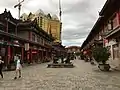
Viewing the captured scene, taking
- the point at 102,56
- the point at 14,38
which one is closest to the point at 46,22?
the point at 14,38

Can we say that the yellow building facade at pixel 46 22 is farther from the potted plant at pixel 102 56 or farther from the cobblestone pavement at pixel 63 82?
the cobblestone pavement at pixel 63 82

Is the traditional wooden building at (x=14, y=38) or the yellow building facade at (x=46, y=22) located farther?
the yellow building facade at (x=46, y=22)

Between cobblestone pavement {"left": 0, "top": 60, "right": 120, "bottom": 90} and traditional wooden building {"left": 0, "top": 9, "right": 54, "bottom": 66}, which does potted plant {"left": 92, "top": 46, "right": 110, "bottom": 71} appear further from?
traditional wooden building {"left": 0, "top": 9, "right": 54, "bottom": 66}

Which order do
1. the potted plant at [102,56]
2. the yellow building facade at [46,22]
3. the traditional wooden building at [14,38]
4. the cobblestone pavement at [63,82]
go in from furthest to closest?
the yellow building facade at [46,22] → the traditional wooden building at [14,38] → the potted plant at [102,56] → the cobblestone pavement at [63,82]

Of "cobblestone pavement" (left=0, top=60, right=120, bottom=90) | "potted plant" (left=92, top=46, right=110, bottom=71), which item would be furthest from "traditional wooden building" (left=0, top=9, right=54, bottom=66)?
"cobblestone pavement" (left=0, top=60, right=120, bottom=90)

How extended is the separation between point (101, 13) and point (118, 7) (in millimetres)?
5245

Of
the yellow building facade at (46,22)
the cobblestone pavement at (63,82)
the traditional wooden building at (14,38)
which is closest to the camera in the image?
the cobblestone pavement at (63,82)

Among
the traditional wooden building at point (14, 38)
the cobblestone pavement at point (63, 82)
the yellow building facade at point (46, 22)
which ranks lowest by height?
the cobblestone pavement at point (63, 82)

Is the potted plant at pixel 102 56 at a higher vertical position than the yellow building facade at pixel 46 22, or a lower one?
lower

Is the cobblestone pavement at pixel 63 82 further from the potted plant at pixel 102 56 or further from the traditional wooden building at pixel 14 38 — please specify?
the traditional wooden building at pixel 14 38

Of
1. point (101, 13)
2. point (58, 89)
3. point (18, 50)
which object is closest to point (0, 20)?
point (18, 50)

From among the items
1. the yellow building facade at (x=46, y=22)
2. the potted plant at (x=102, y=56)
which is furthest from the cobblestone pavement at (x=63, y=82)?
the yellow building facade at (x=46, y=22)

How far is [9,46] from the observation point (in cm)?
2969

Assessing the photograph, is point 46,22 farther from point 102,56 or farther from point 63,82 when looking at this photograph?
point 63,82
